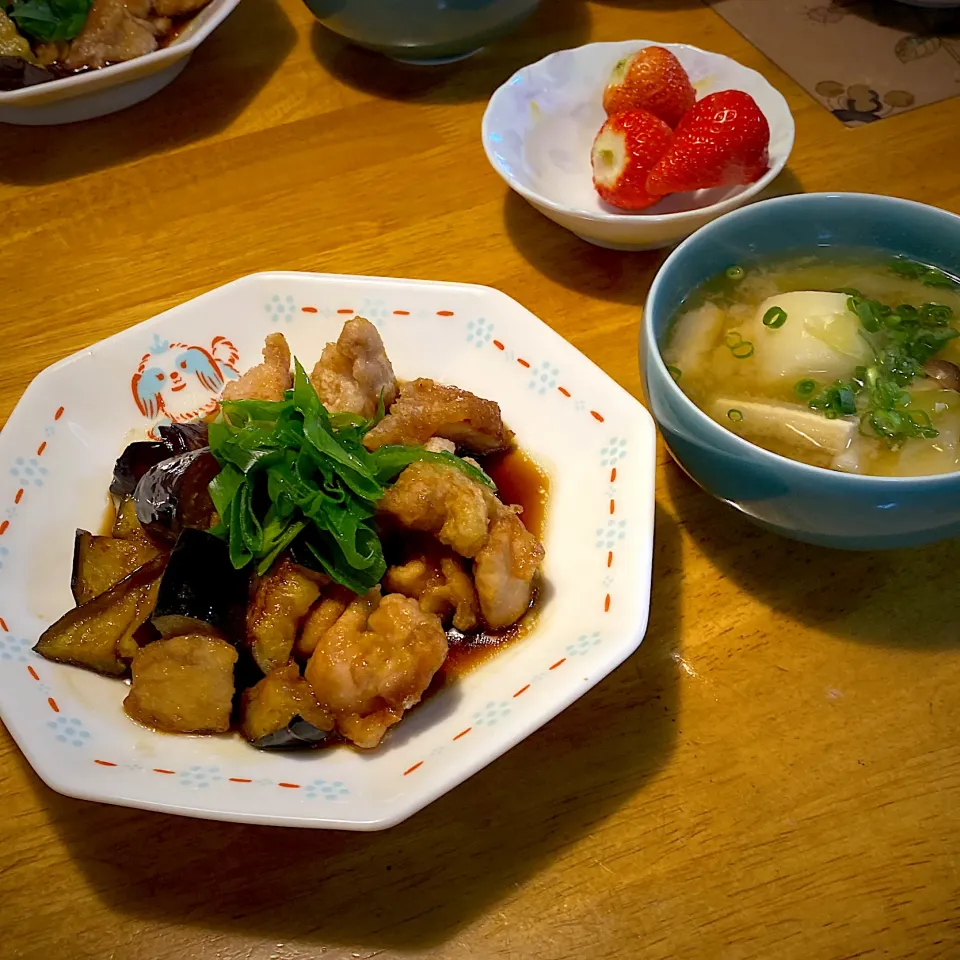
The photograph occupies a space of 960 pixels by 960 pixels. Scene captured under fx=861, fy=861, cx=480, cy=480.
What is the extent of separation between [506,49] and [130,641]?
2257 mm

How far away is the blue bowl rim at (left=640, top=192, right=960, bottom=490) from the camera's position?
1218 millimetres

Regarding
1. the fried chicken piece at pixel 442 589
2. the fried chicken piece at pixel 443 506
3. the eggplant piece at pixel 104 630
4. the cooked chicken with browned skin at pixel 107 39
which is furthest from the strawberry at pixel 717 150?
the cooked chicken with browned skin at pixel 107 39

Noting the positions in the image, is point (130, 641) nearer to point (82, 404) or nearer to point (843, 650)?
point (82, 404)

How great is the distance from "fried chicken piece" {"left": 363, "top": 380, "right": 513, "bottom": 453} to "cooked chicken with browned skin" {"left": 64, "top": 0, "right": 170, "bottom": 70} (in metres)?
1.57

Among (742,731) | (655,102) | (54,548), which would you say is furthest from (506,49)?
(742,731)

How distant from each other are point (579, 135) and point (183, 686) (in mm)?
1776

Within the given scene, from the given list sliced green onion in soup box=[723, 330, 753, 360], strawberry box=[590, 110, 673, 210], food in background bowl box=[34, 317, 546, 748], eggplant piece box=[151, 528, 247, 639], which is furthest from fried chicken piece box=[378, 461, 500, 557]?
strawberry box=[590, 110, 673, 210]

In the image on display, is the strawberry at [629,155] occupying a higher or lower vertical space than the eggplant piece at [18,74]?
lower

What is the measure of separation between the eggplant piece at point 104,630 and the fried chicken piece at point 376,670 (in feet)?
1.01

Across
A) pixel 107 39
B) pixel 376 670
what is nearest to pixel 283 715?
pixel 376 670

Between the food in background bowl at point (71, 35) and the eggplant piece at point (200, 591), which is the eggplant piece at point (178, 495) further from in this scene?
the food in background bowl at point (71, 35)

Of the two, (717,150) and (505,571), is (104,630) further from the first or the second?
(717,150)

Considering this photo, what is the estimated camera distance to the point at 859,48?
2.68 meters

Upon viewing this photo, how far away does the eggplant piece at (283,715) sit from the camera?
4.21 ft
